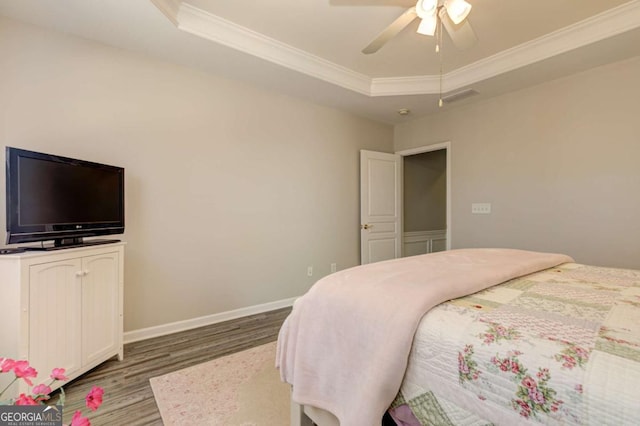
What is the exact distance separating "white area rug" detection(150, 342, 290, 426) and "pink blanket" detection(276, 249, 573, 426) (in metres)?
0.49

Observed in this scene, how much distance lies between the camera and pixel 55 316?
1.78m

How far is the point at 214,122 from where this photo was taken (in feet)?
10.0

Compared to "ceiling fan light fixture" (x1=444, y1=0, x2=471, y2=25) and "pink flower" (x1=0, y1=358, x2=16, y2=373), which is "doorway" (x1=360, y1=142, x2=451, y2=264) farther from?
"pink flower" (x1=0, y1=358, x2=16, y2=373)

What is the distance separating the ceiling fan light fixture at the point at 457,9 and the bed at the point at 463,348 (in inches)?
57.3

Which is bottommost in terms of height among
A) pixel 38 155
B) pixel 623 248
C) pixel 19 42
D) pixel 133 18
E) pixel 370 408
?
pixel 370 408

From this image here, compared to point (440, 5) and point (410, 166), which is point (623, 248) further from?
point (410, 166)

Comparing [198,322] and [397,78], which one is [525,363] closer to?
[198,322]

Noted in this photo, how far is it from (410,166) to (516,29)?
279 cm

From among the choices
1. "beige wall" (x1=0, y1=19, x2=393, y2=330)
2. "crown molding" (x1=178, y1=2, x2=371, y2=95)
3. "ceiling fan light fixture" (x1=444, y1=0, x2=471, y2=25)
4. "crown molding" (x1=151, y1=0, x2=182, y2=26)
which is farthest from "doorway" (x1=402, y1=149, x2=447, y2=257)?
"crown molding" (x1=151, y1=0, x2=182, y2=26)

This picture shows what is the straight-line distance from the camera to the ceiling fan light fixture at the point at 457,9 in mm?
1748

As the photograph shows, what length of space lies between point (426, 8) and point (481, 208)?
2.61 metres

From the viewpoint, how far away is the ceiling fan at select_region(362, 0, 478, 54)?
1771mm

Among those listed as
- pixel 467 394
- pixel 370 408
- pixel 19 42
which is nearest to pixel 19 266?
pixel 19 42

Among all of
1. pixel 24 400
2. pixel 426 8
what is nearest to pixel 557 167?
pixel 426 8
